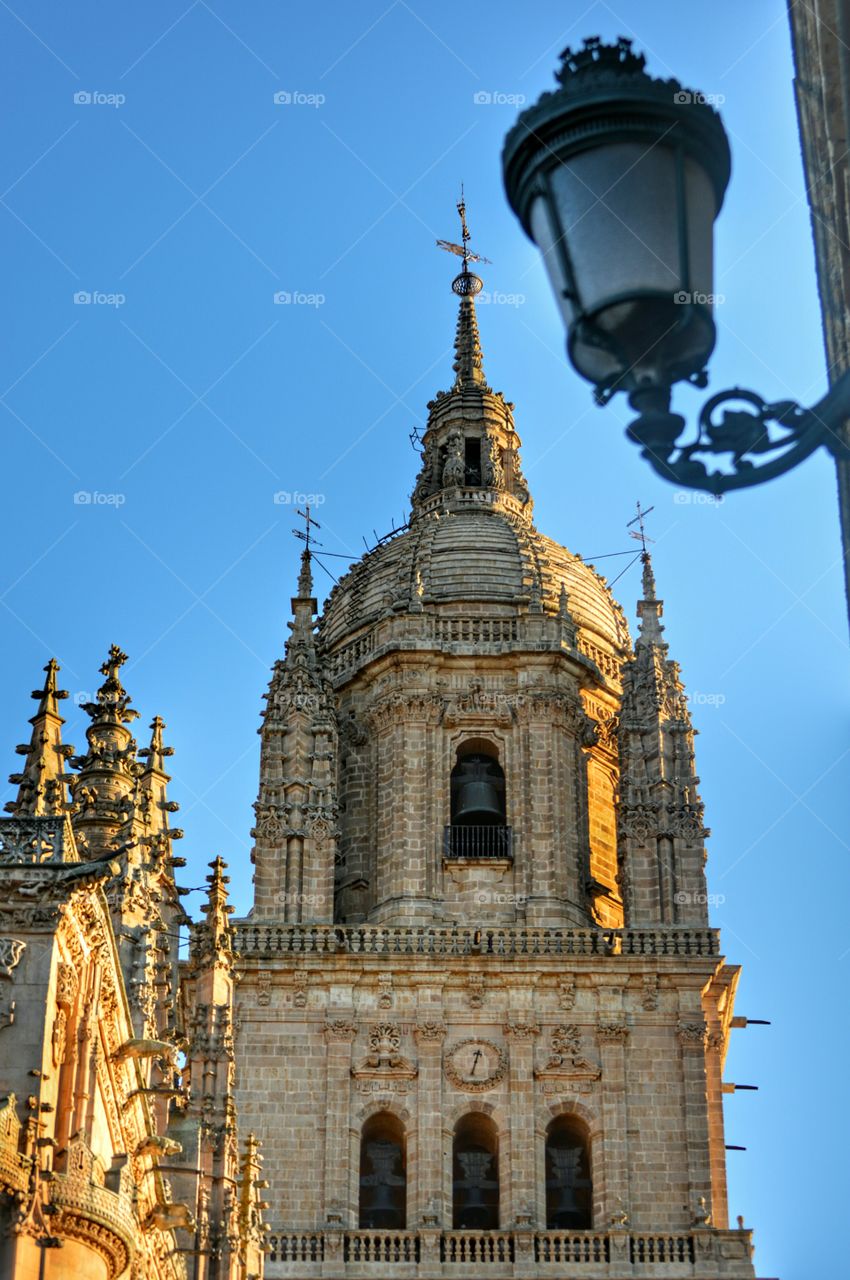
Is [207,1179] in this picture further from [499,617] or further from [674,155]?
[674,155]

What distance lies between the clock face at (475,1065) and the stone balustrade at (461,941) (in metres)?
1.86

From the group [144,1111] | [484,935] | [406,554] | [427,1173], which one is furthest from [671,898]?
[144,1111]

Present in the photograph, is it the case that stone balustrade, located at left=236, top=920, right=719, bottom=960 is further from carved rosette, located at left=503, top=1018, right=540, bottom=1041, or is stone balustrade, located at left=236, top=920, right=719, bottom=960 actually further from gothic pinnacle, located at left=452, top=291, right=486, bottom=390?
gothic pinnacle, located at left=452, top=291, right=486, bottom=390

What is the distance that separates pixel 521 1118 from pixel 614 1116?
182 centimetres

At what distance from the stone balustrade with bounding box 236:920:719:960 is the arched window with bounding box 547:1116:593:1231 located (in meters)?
3.47

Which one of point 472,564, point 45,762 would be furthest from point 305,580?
point 45,762

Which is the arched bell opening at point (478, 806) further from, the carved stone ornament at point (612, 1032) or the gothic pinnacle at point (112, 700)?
the gothic pinnacle at point (112, 700)

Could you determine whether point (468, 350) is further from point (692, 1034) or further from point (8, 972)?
point (8, 972)

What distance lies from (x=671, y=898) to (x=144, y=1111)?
Answer: 19816mm

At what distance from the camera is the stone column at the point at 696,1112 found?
4462cm

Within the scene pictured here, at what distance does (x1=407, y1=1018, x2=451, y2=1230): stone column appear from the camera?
1754 inches

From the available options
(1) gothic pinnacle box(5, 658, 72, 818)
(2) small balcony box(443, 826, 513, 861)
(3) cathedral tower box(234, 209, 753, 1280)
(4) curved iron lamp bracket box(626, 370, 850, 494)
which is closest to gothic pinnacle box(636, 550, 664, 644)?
(3) cathedral tower box(234, 209, 753, 1280)

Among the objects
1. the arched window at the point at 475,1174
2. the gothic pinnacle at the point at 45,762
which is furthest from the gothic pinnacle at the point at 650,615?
the gothic pinnacle at the point at 45,762

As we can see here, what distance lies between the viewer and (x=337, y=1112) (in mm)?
45844
